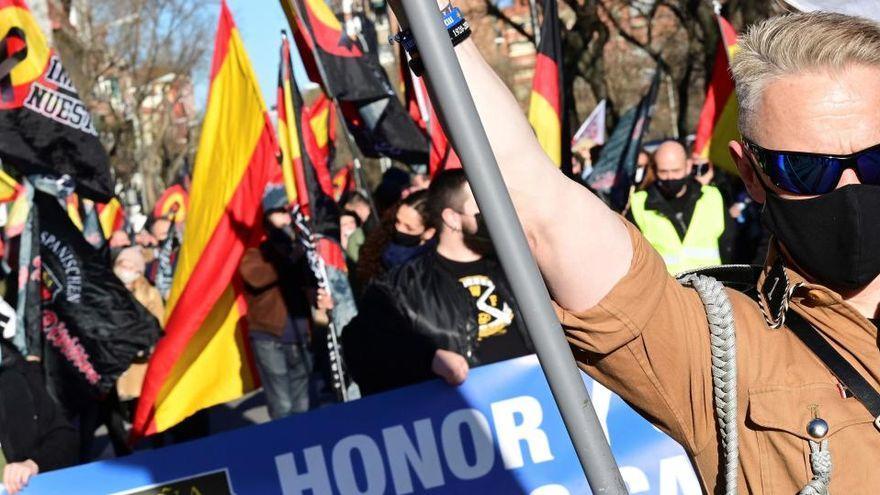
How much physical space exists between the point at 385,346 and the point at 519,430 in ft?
2.40

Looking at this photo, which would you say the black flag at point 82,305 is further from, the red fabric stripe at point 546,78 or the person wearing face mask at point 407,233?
Result: the red fabric stripe at point 546,78

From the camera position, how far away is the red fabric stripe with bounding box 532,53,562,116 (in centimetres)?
744

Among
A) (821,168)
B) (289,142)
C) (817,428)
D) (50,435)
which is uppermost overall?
(821,168)

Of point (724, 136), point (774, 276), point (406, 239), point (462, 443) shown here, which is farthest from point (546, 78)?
point (774, 276)

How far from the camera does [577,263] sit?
1813 millimetres

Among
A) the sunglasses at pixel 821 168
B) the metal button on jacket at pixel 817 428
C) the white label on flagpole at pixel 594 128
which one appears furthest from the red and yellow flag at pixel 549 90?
the white label on flagpole at pixel 594 128

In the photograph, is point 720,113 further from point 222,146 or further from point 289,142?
point 222,146

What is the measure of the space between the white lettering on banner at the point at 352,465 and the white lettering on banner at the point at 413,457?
0.15 ft

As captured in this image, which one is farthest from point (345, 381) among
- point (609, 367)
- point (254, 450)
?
point (609, 367)

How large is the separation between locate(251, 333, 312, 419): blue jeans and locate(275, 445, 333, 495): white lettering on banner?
3.69 meters

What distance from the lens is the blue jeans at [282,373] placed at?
824 cm

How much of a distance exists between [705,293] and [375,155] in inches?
267

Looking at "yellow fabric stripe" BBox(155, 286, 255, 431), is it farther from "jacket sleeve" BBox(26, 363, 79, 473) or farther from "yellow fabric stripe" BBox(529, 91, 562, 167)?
"yellow fabric stripe" BBox(529, 91, 562, 167)

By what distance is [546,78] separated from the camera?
24.8ft
